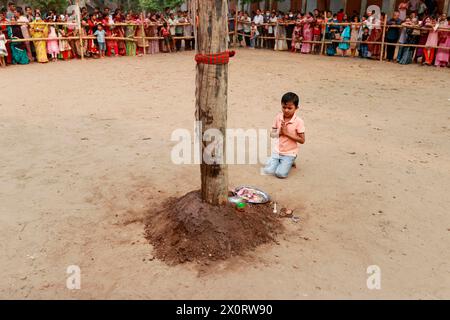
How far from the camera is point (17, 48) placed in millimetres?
13117

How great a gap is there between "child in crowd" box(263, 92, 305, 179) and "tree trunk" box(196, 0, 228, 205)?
1402 millimetres

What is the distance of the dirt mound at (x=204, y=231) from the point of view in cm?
316

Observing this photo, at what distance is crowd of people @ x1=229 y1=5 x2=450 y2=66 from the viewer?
12711 mm

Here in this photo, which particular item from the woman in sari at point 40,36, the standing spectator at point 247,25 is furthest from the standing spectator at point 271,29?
the woman in sari at point 40,36

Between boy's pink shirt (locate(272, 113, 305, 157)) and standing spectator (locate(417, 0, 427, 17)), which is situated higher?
standing spectator (locate(417, 0, 427, 17))

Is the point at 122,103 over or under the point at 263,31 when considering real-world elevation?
under

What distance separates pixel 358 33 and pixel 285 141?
11.8 m

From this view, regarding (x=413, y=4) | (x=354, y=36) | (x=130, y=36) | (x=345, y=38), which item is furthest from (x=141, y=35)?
(x=413, y=4)

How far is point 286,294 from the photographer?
275 cm

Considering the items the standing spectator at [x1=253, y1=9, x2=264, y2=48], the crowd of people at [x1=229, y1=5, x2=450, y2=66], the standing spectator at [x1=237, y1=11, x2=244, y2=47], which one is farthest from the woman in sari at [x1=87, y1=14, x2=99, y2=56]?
the standing spectator at [x1=253, y1=9, x2=264, y2=48]

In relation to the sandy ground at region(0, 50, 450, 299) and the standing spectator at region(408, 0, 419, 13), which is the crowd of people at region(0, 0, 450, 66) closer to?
the standing spectator at region(408, 0, 419, 13)
